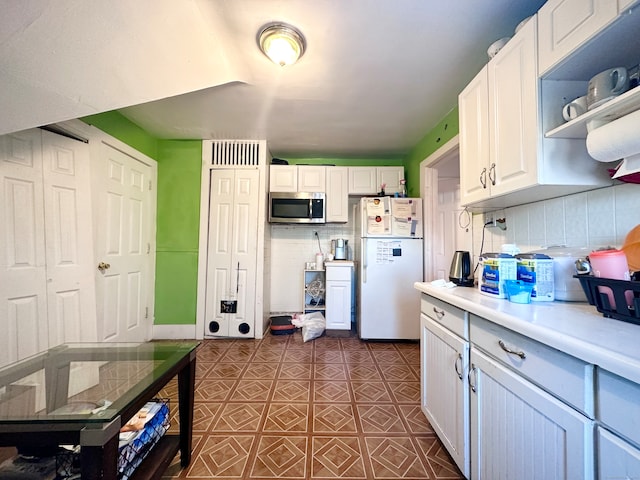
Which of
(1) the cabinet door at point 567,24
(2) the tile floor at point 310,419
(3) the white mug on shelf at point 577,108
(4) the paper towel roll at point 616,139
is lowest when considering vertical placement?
(2) the tile floor at point 310,419

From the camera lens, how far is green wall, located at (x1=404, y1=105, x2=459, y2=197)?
2.34 metres

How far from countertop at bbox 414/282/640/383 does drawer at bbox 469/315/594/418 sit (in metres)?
0.05

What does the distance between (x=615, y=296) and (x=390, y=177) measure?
276 centimetres

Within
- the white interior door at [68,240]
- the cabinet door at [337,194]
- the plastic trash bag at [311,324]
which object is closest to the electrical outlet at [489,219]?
the cabinet door at [337,194]

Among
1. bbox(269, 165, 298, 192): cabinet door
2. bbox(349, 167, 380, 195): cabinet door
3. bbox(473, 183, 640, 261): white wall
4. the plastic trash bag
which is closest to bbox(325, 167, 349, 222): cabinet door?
bbox(349, 167, 380, 195): cabinet door

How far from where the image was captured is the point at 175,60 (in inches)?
62.3

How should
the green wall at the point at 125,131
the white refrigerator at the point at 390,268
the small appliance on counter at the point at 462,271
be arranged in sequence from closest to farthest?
the small appliance on counter at the point at 462,271, the green wall at the point at 125,131, the white refrigerator at the point at 390,268

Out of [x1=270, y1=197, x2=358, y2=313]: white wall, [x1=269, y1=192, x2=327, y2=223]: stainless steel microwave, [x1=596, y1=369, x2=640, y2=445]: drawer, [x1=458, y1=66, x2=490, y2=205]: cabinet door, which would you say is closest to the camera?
[x1=596, y1=369, x2=640, y2=445]: drawer

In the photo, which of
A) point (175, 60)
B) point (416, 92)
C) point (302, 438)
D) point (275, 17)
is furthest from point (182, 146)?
point (302, 438)

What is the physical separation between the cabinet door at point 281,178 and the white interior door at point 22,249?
80.4 inches

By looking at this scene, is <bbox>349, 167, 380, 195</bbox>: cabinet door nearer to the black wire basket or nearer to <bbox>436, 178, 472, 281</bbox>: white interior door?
<bbox>436, 178, 472, 281</bbox>: white interior door

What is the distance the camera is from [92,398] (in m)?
0.94

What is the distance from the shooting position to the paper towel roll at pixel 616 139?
29.4 inches

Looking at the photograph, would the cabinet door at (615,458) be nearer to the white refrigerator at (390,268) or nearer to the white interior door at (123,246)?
the white refrigerator at (390,268)
